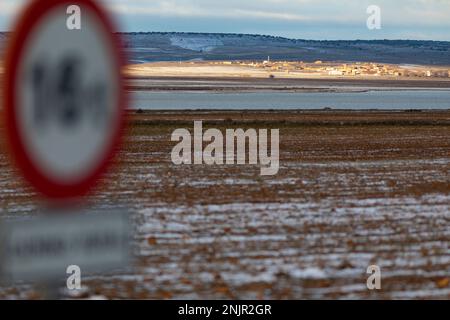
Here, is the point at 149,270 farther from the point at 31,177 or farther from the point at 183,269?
the point at 31,177

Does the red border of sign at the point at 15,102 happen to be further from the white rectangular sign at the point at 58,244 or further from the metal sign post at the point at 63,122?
the white rectangular sign at the point at 58,244

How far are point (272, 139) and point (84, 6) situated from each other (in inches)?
1240

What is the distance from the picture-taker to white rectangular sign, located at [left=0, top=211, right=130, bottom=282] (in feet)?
9.77

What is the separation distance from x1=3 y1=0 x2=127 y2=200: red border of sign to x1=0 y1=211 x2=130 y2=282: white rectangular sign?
0.42 ft

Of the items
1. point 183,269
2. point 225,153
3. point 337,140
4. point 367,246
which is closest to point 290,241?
point 367,246

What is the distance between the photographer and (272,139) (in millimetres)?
34281

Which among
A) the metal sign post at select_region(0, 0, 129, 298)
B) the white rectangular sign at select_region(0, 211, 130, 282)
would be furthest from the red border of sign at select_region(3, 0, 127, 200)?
the white rectangular sign at select_region(0, 211, 130, 282)

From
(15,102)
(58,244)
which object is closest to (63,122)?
(15,102)

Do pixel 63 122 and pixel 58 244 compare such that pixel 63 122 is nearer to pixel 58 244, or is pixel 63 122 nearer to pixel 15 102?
pixel 15 102

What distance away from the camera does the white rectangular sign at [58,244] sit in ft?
9.77

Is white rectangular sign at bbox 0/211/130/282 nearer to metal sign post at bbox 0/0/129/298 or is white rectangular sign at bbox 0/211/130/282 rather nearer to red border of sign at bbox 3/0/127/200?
metal sign post at bbox 0/0/129/298

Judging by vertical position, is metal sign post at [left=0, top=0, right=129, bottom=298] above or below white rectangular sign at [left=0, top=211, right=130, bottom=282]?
above

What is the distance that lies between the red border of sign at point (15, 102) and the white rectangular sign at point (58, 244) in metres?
0.13

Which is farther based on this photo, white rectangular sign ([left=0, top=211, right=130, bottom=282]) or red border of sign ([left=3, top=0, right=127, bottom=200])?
white rectangular sign ([left=0, top=211, right=130, bottom=282])
